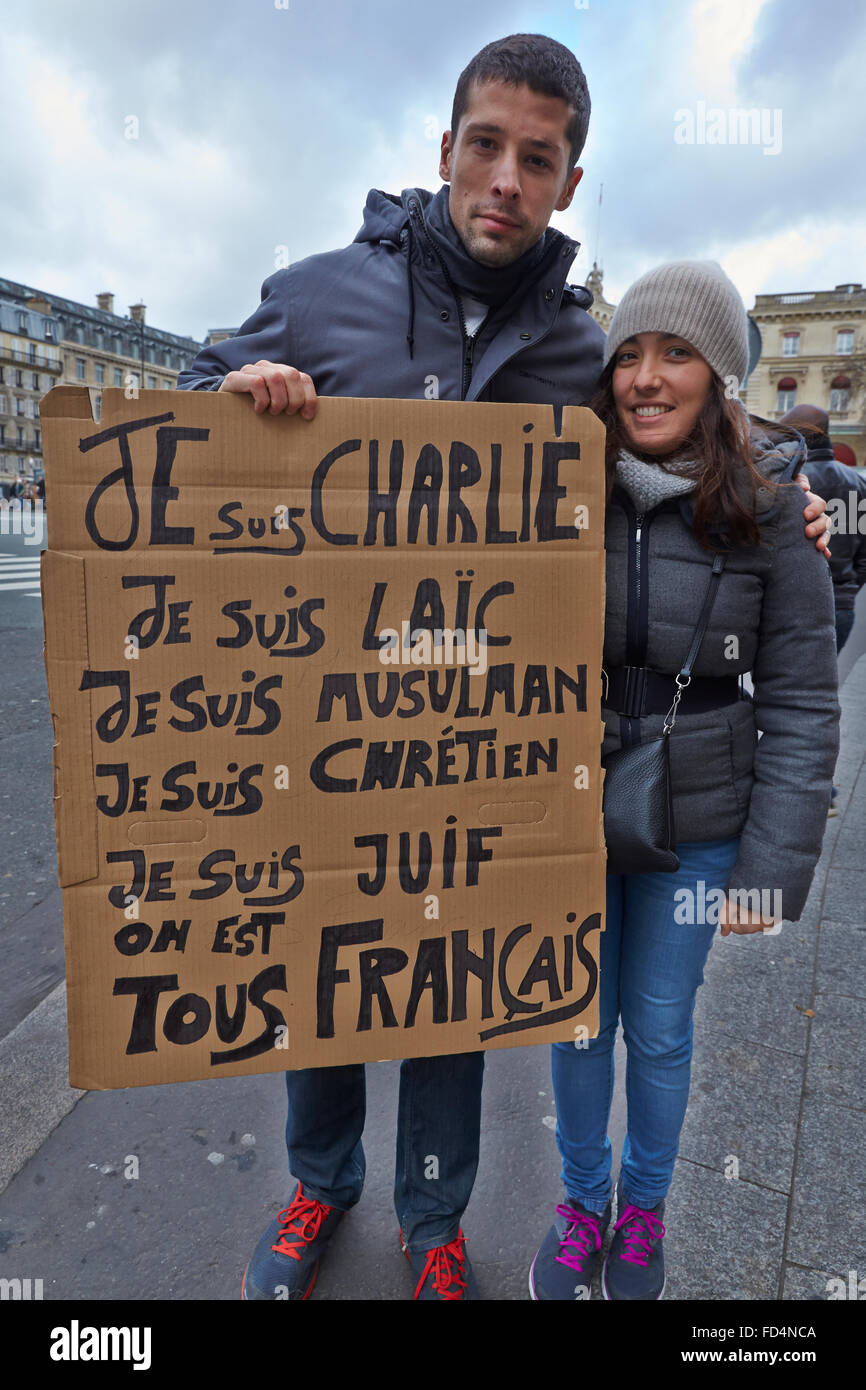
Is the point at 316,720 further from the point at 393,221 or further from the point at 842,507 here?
the point at 842,507

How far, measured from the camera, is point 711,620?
155 cm

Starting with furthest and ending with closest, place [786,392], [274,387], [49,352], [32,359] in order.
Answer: [49,352]
[32,359]
[786,392]
[274,387]

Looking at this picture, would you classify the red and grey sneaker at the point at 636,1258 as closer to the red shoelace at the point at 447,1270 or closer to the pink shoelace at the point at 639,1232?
the pink shoelace at the point at 639,1232

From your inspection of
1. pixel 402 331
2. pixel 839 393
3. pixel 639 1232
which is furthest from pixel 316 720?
pixel 839 393

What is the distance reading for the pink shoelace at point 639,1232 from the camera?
1.81 metres

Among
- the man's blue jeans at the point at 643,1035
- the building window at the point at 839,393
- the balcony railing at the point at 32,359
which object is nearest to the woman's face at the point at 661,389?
the man's blue jeans at the point at 643,1035

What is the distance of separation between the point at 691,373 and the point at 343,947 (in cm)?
116

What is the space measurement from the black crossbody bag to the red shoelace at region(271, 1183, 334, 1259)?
3.32ft

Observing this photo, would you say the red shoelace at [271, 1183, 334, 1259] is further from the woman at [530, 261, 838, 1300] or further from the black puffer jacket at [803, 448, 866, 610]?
the black puffer jacket at [803, 448, 866, 610]

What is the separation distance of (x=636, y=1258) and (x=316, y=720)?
1363mm

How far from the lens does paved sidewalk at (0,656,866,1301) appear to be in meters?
1.81

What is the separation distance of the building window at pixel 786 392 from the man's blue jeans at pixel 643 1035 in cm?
5943
